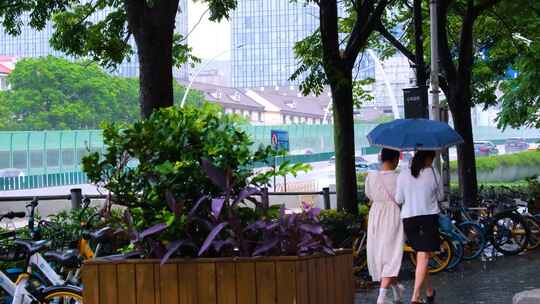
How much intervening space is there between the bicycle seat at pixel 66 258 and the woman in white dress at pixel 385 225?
108 inches

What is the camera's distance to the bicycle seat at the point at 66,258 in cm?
726

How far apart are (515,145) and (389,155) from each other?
107 m

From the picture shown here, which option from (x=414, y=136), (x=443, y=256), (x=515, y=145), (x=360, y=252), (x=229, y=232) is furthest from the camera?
(x=515, y=145)

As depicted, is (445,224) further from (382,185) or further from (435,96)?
(382,185)

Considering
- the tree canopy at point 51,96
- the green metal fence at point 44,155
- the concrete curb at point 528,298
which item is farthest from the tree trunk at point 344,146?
the tree canopy at point 51,96

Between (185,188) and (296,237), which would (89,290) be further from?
(296,237)

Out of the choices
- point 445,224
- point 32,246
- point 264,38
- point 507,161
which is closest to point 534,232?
point 445,224

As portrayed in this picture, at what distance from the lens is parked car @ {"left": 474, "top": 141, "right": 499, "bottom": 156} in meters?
91.1

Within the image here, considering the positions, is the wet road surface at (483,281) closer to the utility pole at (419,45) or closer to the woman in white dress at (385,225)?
the woman in white dress at (385,225)

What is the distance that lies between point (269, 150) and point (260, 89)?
15871 cm

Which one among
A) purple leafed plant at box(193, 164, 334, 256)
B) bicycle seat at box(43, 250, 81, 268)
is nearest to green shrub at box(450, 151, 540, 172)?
bicycle seat at box(43, 250, 81, 268)

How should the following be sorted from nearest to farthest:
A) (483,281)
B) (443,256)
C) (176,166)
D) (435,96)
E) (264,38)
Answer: (176,166), (483,281), (443,256), (435,96), (264,38)

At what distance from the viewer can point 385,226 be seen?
8.09 metres

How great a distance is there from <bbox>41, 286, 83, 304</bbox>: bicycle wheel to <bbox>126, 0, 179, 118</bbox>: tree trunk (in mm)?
3831
